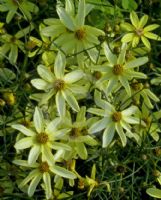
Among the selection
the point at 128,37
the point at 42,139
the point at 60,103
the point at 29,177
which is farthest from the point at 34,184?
the point at 128,37

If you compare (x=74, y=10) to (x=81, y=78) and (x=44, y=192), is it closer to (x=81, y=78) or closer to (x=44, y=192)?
(x=81, y=78)

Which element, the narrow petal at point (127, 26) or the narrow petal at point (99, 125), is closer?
the narrow petal at point (99, 125)

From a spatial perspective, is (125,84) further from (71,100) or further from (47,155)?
(47,155)

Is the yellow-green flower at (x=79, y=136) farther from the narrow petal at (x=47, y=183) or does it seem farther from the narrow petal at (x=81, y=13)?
the narrow petal at (x=81, y=13)

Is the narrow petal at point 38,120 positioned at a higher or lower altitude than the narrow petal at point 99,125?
higher

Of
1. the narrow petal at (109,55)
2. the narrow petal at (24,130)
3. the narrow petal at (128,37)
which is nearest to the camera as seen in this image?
the narrow petal at (24,130)

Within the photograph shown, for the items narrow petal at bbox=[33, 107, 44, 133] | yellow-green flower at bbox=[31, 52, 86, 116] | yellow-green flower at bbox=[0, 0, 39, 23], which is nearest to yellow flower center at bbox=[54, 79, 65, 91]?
yellow-green flower at bbox=[31, 52, 86, 116]

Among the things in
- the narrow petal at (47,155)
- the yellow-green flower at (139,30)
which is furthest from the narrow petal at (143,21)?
the narrow petal at (47,155)
